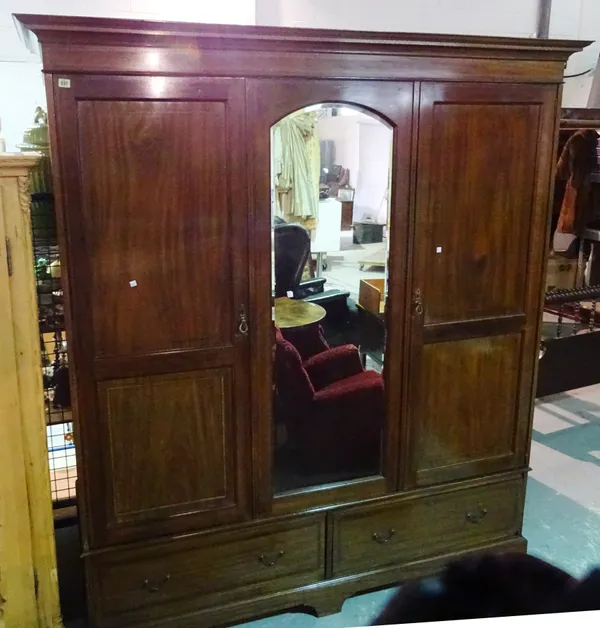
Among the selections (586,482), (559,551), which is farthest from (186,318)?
(586,482)

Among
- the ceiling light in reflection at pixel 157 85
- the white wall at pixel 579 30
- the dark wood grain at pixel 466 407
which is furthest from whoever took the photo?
the white wall at pixel 579 30

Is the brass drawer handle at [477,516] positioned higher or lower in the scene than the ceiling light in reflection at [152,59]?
lower

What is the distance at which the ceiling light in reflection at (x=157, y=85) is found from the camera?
1.70 meters

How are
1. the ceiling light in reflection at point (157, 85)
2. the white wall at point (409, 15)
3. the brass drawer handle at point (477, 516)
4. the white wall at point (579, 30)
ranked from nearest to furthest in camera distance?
the ceiling light in reflection at point (157, 85)
the brass drawer handle at point (477, 516)
the white wall at point (409, 15)
the white wall at point (579, 30)

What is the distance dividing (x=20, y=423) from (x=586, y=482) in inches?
98.5

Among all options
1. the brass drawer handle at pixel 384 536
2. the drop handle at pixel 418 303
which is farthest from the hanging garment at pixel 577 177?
the brass drawer handle at pixel 384 536

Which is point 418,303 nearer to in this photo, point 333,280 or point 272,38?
point 333,280

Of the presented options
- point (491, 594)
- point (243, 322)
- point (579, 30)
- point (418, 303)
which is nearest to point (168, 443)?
point (243, 322)

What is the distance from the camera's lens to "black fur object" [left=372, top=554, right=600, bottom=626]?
0.82m

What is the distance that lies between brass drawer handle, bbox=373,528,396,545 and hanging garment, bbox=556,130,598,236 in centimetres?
230

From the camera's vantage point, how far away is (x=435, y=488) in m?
2.30

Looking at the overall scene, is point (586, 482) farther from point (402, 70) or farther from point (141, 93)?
point (141, 93)

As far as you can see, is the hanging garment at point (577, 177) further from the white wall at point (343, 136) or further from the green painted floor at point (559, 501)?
the white wall at point (343, 136)

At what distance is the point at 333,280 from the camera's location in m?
2.12
